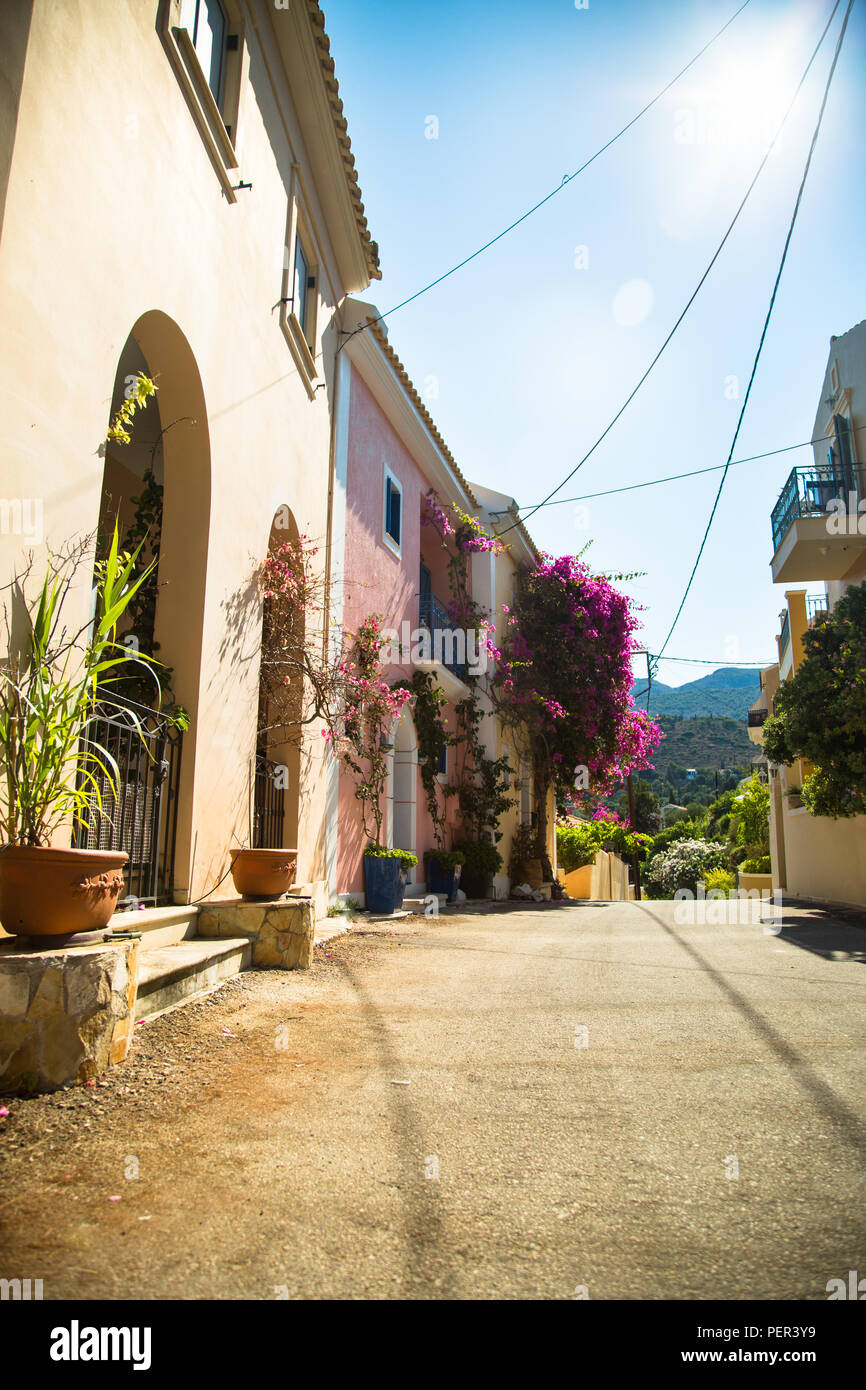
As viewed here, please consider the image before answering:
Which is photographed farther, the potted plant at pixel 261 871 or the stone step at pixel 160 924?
the potted plant at pixel 261 871

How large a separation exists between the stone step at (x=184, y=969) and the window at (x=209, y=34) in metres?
5.57

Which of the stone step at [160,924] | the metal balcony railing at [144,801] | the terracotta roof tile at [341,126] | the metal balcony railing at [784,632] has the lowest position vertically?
the stone step at [160,924]

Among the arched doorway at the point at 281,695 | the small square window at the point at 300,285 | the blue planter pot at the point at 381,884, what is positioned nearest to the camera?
the arched doorway at the point at 281,695

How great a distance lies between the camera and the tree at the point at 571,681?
647 inches

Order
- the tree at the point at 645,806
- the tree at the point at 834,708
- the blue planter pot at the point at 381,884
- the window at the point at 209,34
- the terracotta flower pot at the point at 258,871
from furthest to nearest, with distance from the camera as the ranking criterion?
the tree at the point at 645,806 → the tree at the point at 834,708 → the blue planter pot at the point at 381,884 → the window at the point at 209,34 → the terracotta flower pot at the point at 258,871

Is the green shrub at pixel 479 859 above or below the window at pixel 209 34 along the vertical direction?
below

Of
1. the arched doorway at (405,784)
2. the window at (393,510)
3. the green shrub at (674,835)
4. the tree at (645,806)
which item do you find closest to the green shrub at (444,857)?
the arched doorway at (405,784)

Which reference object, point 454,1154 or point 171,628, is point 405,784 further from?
point 454,1154

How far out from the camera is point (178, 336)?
17.6 feet

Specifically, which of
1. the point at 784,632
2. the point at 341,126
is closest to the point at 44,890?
the point at 341,126

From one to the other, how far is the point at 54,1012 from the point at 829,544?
1442 centimetres

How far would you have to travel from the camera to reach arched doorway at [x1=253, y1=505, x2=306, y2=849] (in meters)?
7.33

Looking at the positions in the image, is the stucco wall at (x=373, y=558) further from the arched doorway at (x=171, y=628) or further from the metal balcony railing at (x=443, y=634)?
the arched doorway at (x=171, y=628)

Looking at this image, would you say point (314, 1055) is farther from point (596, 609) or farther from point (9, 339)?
point (596, 609)
